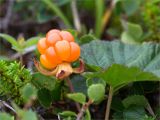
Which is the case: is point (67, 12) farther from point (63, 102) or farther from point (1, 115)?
point (1, 115)

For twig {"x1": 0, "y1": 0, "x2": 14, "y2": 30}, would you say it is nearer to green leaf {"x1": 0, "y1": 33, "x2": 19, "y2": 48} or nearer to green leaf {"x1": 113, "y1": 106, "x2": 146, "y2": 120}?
green leaf {"x1": 0, "y1": 33, "x2": 19, "y2": 48}

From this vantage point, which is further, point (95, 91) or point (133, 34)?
point (133, 34)

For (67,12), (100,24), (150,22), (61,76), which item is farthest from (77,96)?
(67,12)

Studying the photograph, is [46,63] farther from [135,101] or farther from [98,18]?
[98,18]

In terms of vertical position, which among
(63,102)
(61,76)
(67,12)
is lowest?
(63,102)

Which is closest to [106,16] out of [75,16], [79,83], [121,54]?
[75,16]
